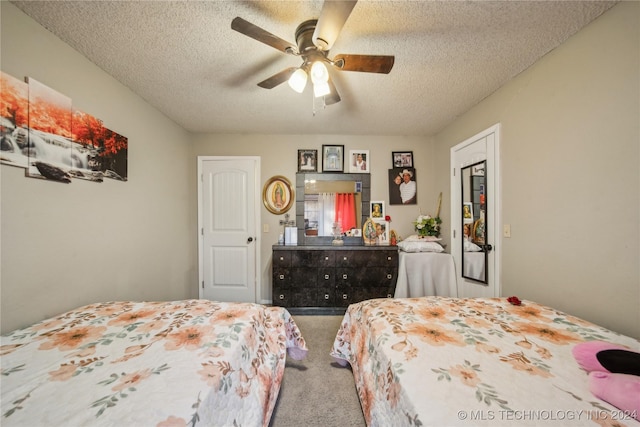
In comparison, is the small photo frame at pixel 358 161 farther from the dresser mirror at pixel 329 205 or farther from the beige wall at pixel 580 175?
the beige wall at pixel 580 175

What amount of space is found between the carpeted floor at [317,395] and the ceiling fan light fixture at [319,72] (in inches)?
82.7

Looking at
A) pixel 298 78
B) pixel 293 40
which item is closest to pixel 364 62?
pixel 298 78

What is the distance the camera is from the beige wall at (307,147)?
3.34 metres

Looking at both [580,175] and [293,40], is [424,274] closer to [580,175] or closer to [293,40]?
[580,175]

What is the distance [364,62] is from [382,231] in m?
2.39

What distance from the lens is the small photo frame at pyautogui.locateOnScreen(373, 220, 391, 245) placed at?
335 cm

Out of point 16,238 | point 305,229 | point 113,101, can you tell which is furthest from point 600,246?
point 113,101

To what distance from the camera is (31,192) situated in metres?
1.39

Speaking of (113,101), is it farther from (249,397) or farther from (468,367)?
(468,367)

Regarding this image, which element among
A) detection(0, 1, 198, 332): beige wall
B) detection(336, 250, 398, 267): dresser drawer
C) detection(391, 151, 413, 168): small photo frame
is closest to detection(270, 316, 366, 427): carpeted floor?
detection(336, 250, 398, 267): dresser drawer

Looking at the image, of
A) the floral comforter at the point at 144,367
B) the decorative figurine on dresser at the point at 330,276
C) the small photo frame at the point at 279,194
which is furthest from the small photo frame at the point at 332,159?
the floral comforter at the point at 144,367

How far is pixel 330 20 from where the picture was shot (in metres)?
1.12

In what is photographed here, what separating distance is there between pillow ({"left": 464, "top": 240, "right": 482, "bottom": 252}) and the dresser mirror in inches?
50.4

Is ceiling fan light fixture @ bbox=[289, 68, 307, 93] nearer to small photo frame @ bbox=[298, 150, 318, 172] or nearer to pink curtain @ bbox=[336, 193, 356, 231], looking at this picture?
small photo frame @ bbox=[298, 150, 318, 172]
